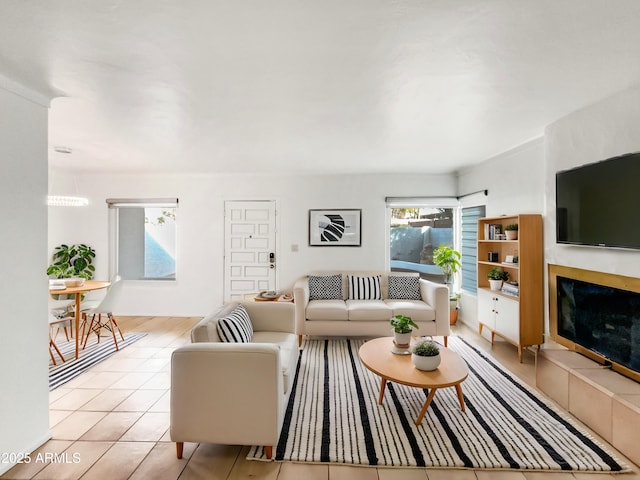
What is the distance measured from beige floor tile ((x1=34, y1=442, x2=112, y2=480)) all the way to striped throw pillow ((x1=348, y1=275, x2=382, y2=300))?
3.14m

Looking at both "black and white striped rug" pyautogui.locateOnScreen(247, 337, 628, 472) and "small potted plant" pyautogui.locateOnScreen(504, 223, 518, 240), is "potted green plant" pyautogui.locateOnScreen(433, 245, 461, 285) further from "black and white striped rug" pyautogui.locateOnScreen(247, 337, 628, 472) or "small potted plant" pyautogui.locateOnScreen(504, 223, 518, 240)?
"black and white striped rug" pyautogui.locateOnScreen(247, 337, 628, 472)

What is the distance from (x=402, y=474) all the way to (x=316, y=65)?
242 cm

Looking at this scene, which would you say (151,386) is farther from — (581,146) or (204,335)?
(581,146)

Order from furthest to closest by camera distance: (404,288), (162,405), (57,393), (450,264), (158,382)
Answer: (450,264)
(404,288)
(158,382)
(57,393)
(162,405)

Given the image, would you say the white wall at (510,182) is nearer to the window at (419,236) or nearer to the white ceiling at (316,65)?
the white ceiling at (316,65)

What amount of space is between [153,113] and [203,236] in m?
3.04

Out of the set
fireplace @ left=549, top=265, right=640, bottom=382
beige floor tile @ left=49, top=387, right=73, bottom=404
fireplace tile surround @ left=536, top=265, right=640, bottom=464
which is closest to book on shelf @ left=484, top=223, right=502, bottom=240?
fireplace @ left=549, top=265, right=640, bottom=382

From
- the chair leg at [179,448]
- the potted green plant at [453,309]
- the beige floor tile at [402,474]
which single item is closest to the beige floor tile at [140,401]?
the chair leg at [179,448]

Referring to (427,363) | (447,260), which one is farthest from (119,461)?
(447,260)

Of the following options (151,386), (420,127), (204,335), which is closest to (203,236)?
(151,386)

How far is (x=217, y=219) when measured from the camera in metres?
5.59

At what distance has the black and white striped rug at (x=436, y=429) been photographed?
6.75 feet

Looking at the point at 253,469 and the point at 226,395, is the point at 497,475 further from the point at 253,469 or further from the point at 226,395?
the point at 226,395

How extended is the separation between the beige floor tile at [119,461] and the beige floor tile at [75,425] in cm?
39
